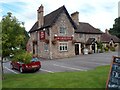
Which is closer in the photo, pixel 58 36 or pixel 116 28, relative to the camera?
pixel 58 36

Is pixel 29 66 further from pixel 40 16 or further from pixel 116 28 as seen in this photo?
pixel 116 28

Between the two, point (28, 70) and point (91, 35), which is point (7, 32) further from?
point (91, 35)

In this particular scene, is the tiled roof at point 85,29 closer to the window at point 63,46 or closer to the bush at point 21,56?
the window at point 63,46

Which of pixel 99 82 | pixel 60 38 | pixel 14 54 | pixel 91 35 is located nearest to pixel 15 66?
pixel 14 54

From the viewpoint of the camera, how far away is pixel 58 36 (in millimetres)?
38781

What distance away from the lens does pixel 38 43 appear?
43688 mm

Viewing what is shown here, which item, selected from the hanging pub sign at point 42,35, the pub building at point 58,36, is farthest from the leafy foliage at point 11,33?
the hanging pub sign at point 42,35

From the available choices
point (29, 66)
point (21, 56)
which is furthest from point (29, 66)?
point (21, 56)

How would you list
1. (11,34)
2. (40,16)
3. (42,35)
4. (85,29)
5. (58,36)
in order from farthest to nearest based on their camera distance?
(85,29) → (40,16) → (42,35) → (58,36) → (11,34)

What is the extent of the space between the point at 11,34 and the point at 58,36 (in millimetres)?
23681

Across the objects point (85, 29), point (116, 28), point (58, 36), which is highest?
point (116, 28)

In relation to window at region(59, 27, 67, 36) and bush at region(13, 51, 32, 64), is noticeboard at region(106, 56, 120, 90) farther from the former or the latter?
window at region(59, 27, 67, 36)

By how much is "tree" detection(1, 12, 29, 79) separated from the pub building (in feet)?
71.4

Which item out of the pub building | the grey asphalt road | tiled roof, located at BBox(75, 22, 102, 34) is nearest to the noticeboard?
the grey asphalt road
